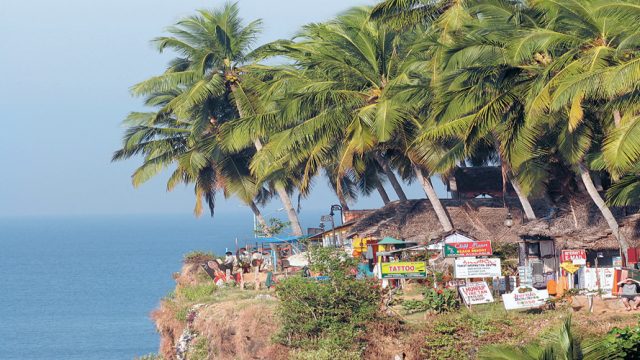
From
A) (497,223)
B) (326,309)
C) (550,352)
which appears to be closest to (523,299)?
(326,309)

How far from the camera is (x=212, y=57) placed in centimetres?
5175

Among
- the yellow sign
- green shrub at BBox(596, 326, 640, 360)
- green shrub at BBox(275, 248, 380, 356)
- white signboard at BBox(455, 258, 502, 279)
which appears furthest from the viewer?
white signboard at BBox(455, 258, 502, 279)

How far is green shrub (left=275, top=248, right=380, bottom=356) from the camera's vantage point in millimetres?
34094

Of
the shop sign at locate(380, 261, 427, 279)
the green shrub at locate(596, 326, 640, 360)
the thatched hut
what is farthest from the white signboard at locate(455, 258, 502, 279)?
the green shrub at locate(596, 326, 640, 360)

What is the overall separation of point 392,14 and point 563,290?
42.4 feet

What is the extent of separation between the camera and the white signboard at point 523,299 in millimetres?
32750

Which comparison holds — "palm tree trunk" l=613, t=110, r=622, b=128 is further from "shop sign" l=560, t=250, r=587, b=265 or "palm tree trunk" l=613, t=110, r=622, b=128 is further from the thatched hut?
the thatched hut

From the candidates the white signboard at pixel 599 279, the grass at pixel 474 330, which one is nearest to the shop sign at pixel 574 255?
the white signboard at pixel 599 279

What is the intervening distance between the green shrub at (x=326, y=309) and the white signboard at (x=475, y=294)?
2.32 m

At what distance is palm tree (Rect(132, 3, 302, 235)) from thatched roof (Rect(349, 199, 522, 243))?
275 inches

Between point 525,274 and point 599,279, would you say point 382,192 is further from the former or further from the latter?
point 599,279

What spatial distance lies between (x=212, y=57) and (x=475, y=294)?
69.0 feet

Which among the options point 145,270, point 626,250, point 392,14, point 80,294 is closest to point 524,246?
point 626,250

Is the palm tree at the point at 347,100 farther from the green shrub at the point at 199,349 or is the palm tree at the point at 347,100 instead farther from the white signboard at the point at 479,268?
the green shrub at the point at 199,349
